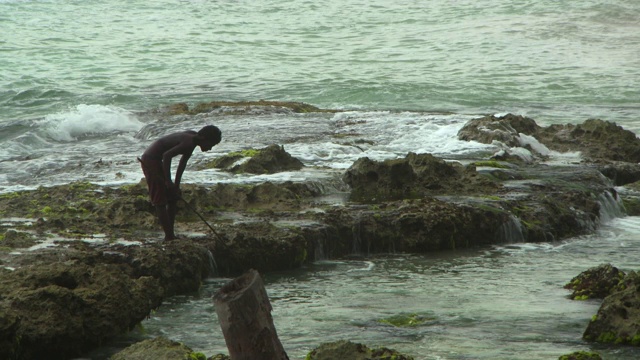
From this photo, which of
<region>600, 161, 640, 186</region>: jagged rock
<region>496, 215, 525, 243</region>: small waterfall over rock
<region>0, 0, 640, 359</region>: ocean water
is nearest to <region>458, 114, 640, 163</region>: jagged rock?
<region>0, 0, 640, 359</region>: ocean water

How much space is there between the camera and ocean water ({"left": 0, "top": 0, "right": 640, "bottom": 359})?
7582mm

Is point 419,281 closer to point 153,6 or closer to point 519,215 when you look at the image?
point 519,215

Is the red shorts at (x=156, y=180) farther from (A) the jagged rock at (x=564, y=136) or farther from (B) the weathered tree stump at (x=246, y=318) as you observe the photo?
(A) the jagged rock at (x=564, y=136)

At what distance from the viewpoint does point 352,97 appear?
21469mm

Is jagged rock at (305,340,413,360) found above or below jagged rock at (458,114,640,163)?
above

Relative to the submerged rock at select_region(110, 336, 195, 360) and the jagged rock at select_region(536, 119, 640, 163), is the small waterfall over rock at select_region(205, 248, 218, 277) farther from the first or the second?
the jagged rock at select_region(536, 119, 640, 163)

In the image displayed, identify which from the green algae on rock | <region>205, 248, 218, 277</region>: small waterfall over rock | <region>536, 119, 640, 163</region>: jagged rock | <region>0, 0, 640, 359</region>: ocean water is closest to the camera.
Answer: the green algae on rock

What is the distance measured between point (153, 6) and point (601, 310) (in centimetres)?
3034

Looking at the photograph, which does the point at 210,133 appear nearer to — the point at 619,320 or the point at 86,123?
the point at 619,320

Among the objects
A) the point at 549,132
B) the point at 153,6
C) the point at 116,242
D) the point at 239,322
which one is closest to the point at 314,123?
the point at 549,132

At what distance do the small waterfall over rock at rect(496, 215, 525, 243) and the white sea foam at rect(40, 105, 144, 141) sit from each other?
879cm

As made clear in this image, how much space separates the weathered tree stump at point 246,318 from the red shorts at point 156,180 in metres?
3.83

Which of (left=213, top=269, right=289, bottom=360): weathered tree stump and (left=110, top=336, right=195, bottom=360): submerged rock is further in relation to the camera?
(left=110, top=336, right=195, bottom=360): submerged rock

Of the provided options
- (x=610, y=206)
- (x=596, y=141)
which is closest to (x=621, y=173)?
(x=596, y=141)
